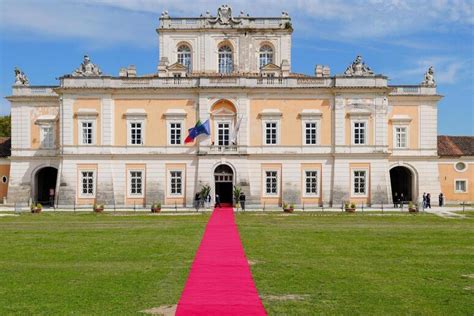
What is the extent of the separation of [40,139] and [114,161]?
23.7 feet

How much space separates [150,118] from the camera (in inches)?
1866

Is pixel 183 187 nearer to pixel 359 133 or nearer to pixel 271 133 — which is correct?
pixel 271 133

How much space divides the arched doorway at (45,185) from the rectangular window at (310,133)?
72.1ft

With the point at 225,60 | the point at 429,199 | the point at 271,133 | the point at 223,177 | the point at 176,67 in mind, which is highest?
the point at 225,60

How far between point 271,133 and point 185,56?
44.1 feet

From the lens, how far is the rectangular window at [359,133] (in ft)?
154

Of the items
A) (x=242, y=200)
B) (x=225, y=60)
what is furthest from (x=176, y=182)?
(x=225, y=60)

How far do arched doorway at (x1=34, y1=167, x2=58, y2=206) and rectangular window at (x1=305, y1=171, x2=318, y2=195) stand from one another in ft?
70.6

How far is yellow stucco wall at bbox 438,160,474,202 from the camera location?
5178 cm

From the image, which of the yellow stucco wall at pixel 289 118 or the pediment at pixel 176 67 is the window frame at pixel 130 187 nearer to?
the yellow stucco wall at pixel 289 118

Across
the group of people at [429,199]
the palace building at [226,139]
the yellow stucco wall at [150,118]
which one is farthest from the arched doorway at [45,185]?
the group of people at [429,199]

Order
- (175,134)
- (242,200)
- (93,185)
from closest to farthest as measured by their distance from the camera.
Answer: (242,200), (93,185), (175,134)

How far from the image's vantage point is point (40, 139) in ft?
162

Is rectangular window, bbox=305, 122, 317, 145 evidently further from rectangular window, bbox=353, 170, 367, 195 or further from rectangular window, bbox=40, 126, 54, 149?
rectangular window, bbox=40, 126, 54, 149
